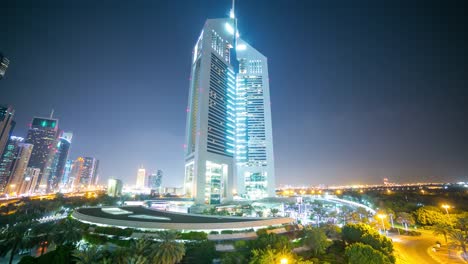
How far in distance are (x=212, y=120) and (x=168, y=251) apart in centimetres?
11121

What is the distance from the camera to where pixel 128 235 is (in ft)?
181

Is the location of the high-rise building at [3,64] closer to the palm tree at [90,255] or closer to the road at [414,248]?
the palm tree at [90,255]

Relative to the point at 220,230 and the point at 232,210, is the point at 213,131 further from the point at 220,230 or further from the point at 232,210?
the point at 220,230

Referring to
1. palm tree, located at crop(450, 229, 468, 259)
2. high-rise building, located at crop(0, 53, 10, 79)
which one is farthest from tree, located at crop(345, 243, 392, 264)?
high-rise building, located at crop(0, 53, 10, 79)

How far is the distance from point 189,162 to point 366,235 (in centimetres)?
11507

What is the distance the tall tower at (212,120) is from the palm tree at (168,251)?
86.1 metres

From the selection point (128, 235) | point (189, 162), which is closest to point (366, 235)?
point (128, 235)

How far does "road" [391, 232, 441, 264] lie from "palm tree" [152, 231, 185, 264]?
167 feet

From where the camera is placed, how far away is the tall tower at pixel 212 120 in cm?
13525

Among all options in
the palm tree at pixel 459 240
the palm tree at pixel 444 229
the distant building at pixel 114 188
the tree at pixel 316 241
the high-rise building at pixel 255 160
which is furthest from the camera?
the distant building at pixel 114 188

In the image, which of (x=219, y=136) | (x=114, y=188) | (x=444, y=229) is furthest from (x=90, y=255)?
(x=114, y=188)

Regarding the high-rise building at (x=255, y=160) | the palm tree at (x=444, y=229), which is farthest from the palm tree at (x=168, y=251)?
the high-rise building at (x=255, y=160)

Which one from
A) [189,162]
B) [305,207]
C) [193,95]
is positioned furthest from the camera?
[193,95]

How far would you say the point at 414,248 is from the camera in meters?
62.3
